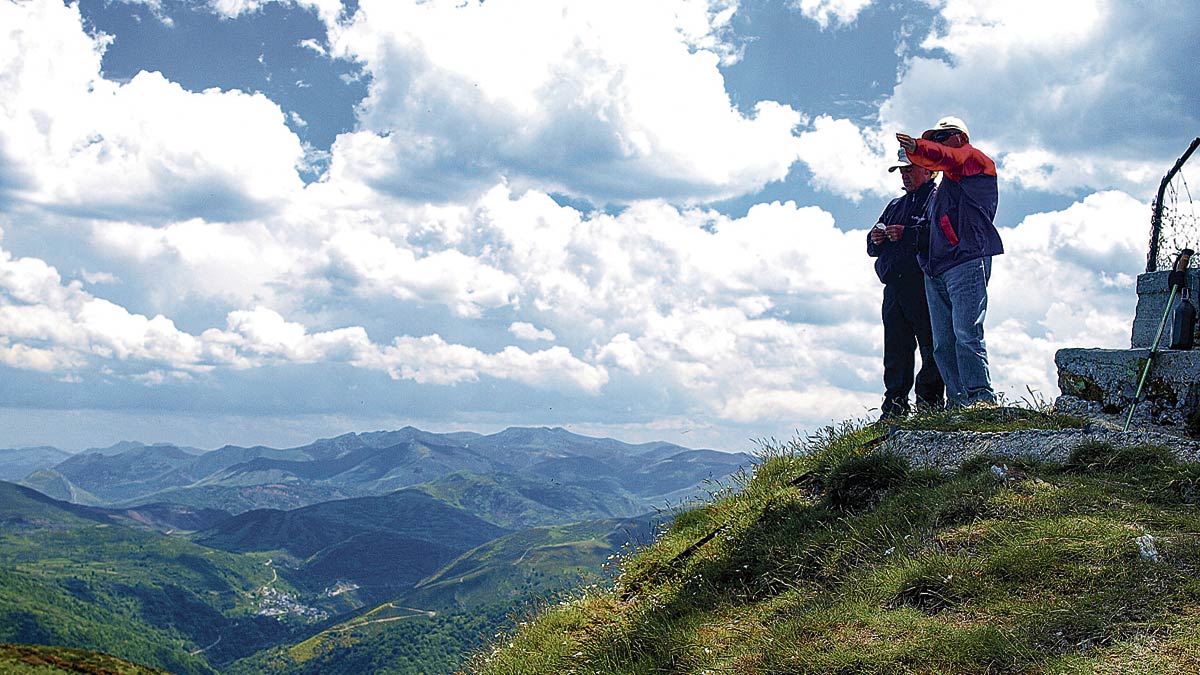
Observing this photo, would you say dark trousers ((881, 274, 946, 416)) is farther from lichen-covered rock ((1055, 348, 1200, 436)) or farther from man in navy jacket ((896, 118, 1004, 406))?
lichen-covered rock ((1055, 348, 1200, 436))

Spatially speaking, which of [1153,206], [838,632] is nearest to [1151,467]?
[838,632]

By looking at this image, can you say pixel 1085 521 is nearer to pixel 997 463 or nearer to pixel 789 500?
pixel 997 463

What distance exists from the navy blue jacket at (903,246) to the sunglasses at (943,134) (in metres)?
1.57

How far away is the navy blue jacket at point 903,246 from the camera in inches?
482

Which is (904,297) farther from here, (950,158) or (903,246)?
(950,158)

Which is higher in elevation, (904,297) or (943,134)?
(943,134)

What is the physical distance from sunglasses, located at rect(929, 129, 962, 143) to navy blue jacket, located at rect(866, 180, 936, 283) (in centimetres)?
157

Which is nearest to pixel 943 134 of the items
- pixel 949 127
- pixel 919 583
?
pixel 949 127

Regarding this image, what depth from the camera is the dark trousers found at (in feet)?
40.4

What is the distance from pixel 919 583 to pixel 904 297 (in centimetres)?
753

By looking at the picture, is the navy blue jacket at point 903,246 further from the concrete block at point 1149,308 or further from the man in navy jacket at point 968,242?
the concrete block at point 1149,308

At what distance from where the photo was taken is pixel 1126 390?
9.44 metres

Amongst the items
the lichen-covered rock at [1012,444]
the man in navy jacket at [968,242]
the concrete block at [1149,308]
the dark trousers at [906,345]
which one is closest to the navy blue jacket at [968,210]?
the man in navy jacket at [968,242]

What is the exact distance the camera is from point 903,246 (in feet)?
40.3
